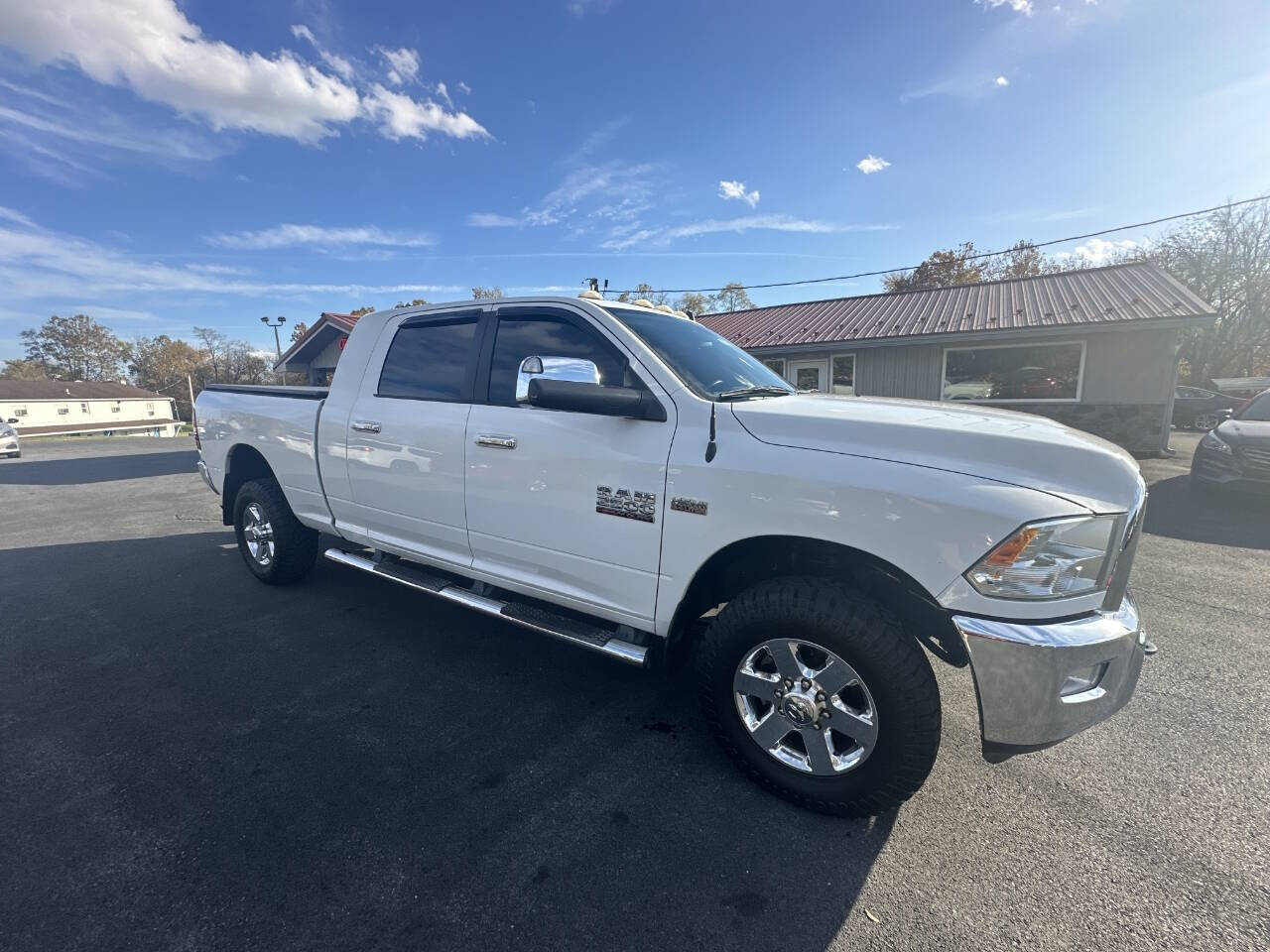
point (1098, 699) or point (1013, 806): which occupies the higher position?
point (1098, 699)

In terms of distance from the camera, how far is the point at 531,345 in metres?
3.17

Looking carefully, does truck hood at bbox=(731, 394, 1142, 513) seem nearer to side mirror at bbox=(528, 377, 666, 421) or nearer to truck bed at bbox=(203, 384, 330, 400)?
side mirror at bbox=(528, 377, 666, 421)

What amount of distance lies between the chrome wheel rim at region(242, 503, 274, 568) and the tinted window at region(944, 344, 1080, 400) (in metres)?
13.8

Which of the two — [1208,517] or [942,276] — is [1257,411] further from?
[942,276]

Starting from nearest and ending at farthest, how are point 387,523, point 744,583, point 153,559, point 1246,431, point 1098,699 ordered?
point 1098,699 < point 744,583 < point 387,523 < point 153,559 < point 1246,431

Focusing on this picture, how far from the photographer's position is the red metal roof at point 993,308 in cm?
1169

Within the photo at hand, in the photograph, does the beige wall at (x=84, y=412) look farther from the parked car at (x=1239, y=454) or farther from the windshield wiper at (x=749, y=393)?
the parked car at (x=1239, y=454)

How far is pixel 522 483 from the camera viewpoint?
2934 mm

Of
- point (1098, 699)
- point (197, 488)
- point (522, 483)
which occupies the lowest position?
point (197, 488)

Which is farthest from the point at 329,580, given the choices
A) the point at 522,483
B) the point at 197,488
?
the point at 197,488

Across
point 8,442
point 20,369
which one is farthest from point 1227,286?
point 20,369

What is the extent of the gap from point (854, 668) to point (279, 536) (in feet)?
14.6

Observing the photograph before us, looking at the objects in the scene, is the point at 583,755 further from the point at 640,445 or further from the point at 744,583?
the point at 640,445

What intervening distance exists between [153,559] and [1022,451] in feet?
24.6
